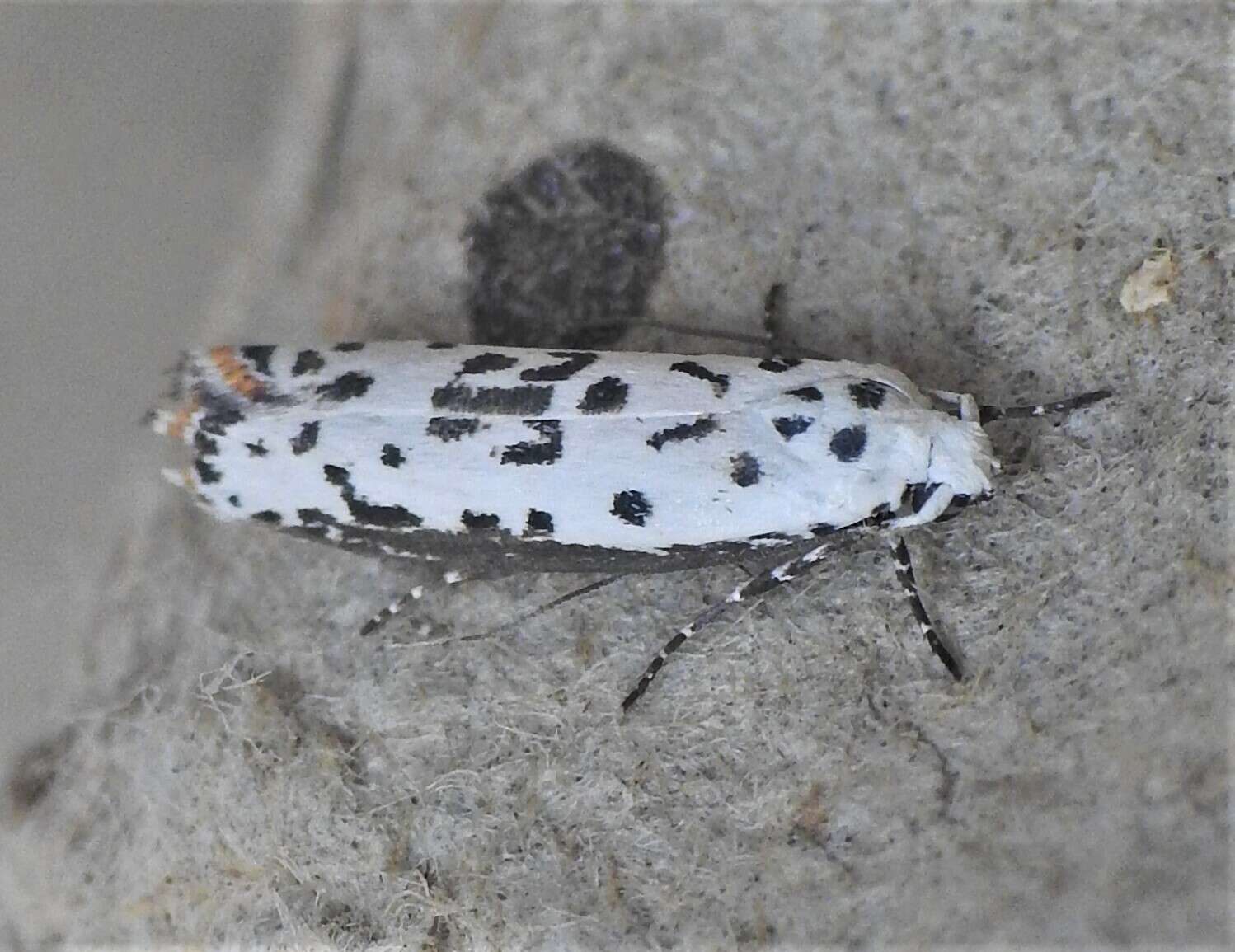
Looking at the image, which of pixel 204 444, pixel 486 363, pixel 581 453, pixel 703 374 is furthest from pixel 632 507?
pixel 204 444

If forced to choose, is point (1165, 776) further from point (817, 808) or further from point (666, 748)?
point (666, 748)

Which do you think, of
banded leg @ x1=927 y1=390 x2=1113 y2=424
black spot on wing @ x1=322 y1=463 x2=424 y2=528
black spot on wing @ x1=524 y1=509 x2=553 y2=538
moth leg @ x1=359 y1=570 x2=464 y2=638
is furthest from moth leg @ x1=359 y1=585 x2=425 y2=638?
banded leg @ x1=927 y1=390 x2=1113 y2=424

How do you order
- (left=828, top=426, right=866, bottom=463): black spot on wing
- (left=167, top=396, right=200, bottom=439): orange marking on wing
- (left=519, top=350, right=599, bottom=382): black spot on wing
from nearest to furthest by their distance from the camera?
(left=828, top=426, right=866, bottom=463): black spot on wing, (left=519, top=350, right=599, bottom=382): black spot on wing, (left=167, top=396, right=200, bottom=439): orange marking on wing

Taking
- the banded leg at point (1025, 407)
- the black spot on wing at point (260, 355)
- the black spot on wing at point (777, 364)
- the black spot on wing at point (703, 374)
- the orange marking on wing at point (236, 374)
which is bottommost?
the orange marking on wing at point (236, 374)

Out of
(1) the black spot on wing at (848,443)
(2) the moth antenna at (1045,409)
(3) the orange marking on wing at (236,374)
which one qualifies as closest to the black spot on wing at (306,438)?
(3) the orange marking on wing at (236,374)

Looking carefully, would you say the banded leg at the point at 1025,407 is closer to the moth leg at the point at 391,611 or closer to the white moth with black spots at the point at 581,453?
the white moth with black spots at the point at 581,453

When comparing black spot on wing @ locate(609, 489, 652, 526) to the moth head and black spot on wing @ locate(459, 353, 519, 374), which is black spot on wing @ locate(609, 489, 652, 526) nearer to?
black spot on wing @ locate(459, 353, 519, 374)

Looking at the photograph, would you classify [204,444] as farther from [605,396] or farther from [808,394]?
[808,394]
